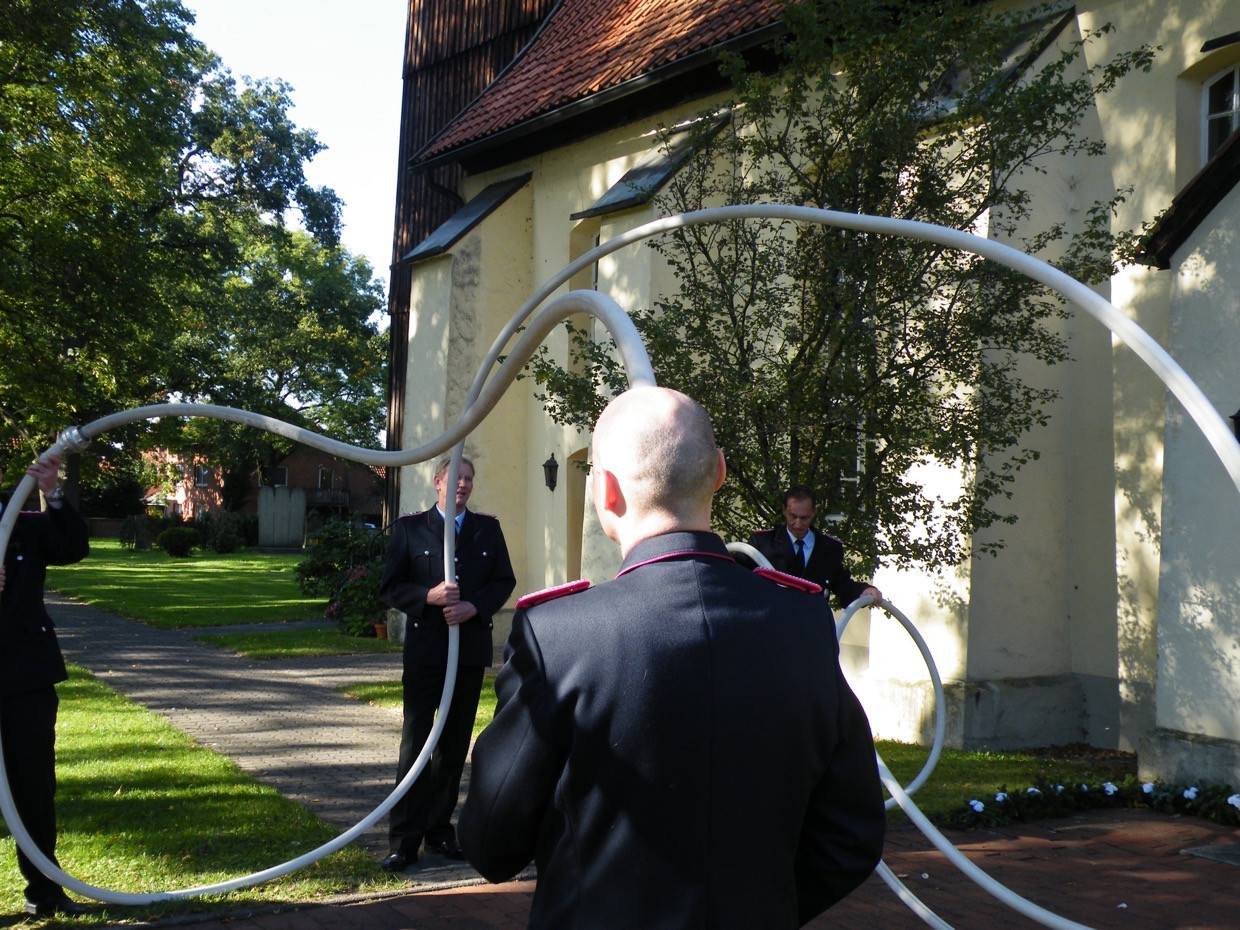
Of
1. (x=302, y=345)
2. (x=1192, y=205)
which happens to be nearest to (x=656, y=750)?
(x=1192, y=205)

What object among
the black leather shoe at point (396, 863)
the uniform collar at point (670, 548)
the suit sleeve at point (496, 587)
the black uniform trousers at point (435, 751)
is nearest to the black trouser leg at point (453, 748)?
the black uniform trousers at point (435, 751)

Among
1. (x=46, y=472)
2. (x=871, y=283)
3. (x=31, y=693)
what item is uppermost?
(x=871, y=283)

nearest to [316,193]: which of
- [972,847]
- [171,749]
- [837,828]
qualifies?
[171,749]

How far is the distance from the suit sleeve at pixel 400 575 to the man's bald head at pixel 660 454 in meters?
4.70

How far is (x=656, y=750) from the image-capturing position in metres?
2.19

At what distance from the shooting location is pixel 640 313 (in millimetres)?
9883

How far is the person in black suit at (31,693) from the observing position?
5695mm

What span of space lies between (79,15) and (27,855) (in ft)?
59.5

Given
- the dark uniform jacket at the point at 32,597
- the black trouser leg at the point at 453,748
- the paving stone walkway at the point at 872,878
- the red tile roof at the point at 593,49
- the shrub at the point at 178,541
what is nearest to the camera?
the dark uniform jacket at the point at 32,597

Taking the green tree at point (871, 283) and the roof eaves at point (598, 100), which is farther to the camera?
the roof eaves at point (598, 100)

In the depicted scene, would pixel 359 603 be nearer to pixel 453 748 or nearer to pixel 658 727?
pixel 453 748

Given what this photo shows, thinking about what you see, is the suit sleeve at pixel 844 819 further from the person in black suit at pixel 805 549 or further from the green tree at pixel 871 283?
the green tree at pixel 871 283

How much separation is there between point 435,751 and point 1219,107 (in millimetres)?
9209

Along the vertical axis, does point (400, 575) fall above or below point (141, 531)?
below
